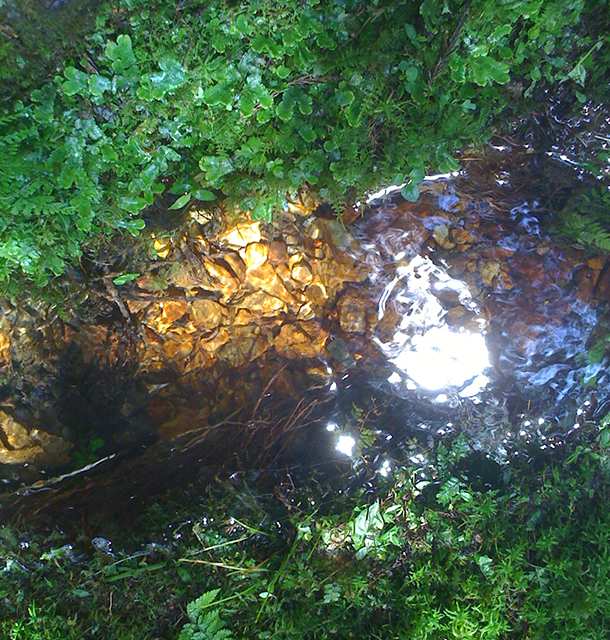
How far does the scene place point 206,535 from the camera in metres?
2.37

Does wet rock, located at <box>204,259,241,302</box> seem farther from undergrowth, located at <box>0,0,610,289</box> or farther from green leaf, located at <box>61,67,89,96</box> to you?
green leaf, located at <box>61,67,89,96</box>

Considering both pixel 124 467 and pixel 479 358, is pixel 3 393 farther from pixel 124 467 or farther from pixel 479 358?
pixel 479 358

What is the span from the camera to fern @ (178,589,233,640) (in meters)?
2.10

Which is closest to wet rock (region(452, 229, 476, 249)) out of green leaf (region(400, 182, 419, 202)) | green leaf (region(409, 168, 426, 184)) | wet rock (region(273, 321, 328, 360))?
green leaf (region(400, 182, 419, 202))

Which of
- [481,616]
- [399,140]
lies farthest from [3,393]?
[481,616]

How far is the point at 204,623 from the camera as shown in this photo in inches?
84.0

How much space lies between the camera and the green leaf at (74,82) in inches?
73.9

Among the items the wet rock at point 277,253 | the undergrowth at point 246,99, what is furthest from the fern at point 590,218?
the wet rock at point 277,253

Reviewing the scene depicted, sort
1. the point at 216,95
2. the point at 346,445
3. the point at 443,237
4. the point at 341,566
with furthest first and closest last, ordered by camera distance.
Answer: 1. the point at 443,237
2. the point at 346,445
3. the point at 341,566
4. the point at 216,95

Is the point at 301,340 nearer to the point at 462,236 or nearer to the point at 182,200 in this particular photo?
the point at 182,200

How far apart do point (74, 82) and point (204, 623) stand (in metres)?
2.43

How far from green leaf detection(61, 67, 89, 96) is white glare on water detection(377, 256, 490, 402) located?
205 cm

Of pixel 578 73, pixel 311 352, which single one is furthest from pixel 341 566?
pixel 578 73

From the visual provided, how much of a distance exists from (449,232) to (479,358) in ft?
2.86
